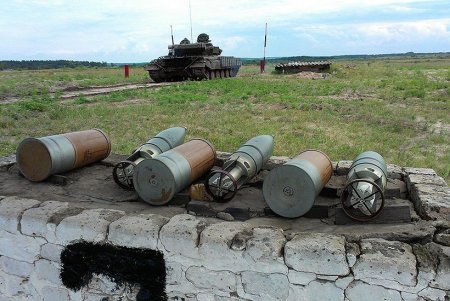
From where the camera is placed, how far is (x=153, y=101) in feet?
47.9

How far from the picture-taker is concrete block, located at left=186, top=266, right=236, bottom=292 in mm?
3164

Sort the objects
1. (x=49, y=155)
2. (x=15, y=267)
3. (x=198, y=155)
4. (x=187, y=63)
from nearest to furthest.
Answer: (x=15, y=267)
(x=198, y=155)
(x=49, y=155)
(x=187, y=63)

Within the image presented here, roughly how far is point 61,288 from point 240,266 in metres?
1.58

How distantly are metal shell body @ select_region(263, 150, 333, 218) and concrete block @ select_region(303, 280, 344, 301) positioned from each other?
691mm

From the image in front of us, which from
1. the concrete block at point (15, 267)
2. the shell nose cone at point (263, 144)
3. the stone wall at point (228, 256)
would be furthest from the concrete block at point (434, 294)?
the concrete block at point (15, 267)

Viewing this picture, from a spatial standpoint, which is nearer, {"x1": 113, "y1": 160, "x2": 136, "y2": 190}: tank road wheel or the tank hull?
{"x1": 113, "y1": 160, "x2": 136, "y2": 190}: tank road wheel

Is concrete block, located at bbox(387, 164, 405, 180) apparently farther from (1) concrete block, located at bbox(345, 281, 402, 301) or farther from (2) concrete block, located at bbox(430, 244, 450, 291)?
(1) concrete block, located at bbox(345, 281, 402, 301)

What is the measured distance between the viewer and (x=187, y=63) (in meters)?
24.5

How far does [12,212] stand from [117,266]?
1.06 m

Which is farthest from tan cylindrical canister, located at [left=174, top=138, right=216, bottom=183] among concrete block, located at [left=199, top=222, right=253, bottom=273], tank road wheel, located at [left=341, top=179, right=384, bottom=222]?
tank road wheel, located at [left=341, top=179, right=384, bottom=222]

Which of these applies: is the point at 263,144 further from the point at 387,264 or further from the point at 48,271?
the point at 48,271

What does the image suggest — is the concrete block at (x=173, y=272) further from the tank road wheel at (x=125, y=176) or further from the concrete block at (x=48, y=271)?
the tank road wheel at (x=125, y=176)

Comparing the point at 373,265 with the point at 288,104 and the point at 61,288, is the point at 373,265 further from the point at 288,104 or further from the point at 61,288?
the point at 288,104

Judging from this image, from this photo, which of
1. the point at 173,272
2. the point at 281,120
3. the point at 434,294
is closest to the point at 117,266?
the point at 173,272
